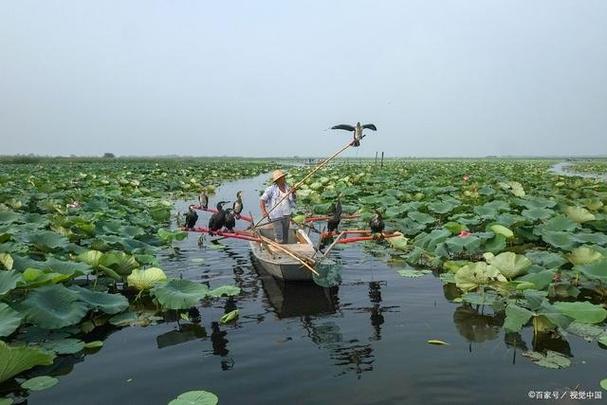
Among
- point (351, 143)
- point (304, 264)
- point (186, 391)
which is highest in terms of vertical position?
point (351, 143)

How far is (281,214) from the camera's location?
279 inches

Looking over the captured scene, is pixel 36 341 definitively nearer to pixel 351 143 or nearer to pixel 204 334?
pixel 204 334

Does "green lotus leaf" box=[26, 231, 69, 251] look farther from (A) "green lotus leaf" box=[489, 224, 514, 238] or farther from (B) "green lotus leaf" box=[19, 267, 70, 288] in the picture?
(A) "green lotus leaf" box=[489, 224, 514, 238]

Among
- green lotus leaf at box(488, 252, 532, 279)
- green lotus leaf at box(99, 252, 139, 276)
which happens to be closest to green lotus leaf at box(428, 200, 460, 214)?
green lotus leaf at box(488, 252, 532, 279)

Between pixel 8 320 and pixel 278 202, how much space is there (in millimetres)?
4069

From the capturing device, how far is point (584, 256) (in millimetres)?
4977

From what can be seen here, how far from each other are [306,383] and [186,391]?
0.87 meters

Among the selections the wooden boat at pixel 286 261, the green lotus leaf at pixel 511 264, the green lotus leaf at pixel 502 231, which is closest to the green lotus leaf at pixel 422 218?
the green lotus leaf at pixel 502 231

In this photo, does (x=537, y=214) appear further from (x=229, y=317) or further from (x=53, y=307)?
(x=53, y=307)

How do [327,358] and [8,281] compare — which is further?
[327,358]

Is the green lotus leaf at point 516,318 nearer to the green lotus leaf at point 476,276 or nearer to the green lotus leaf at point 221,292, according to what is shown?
the green lotus leaf at point 476,276

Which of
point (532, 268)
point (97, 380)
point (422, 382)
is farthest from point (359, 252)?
point (97, 380)

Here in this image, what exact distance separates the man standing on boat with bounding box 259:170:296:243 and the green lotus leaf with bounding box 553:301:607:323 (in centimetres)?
401

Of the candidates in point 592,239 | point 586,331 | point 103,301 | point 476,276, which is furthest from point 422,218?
point 103,301
